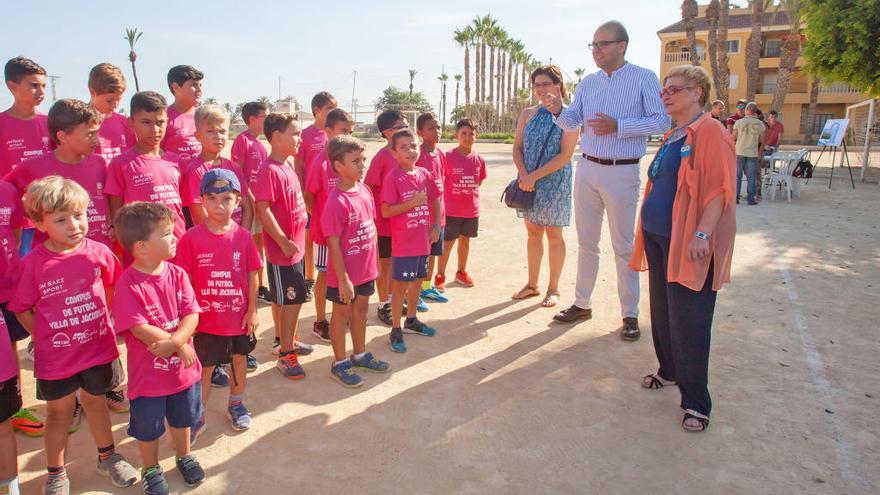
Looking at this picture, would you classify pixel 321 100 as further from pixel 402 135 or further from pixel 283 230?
pixel 283 230

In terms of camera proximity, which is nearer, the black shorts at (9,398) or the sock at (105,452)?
the black shorts at (9,398)

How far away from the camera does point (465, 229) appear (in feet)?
19.8

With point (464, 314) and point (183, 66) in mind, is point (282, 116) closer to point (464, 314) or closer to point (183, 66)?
point (183, 66)

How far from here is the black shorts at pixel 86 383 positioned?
266 cm

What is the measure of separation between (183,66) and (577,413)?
3.97 meters

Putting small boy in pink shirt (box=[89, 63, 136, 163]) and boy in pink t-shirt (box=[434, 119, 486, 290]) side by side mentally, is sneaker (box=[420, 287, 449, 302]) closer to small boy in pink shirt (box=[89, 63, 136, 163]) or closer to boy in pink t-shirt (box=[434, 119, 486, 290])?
boy in pink t-shirt (box=[434, 119, 486, 290])

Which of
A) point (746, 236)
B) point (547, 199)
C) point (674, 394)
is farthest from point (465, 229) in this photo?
point (746, 236)

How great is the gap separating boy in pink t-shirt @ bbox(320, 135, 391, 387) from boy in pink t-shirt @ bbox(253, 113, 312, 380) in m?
0.28

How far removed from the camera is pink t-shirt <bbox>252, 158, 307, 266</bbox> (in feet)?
13.0

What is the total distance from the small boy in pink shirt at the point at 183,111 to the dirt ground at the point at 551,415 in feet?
5.21

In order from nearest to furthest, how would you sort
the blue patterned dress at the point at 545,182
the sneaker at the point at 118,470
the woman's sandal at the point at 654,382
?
the sneaker at the point at 118,470 < the woman's sandal at the point at 654,382 < the blue patterned dress at the point at 545,182

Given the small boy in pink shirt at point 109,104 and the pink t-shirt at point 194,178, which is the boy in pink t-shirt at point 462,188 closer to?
the pink t-shirt at point 194,178

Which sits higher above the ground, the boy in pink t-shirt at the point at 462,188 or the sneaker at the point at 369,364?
the boy in pink t-shirt at the point at 462,188

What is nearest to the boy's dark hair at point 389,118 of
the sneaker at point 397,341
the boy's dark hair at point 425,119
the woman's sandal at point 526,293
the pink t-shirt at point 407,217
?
the boy's dark hair at point 425,119
